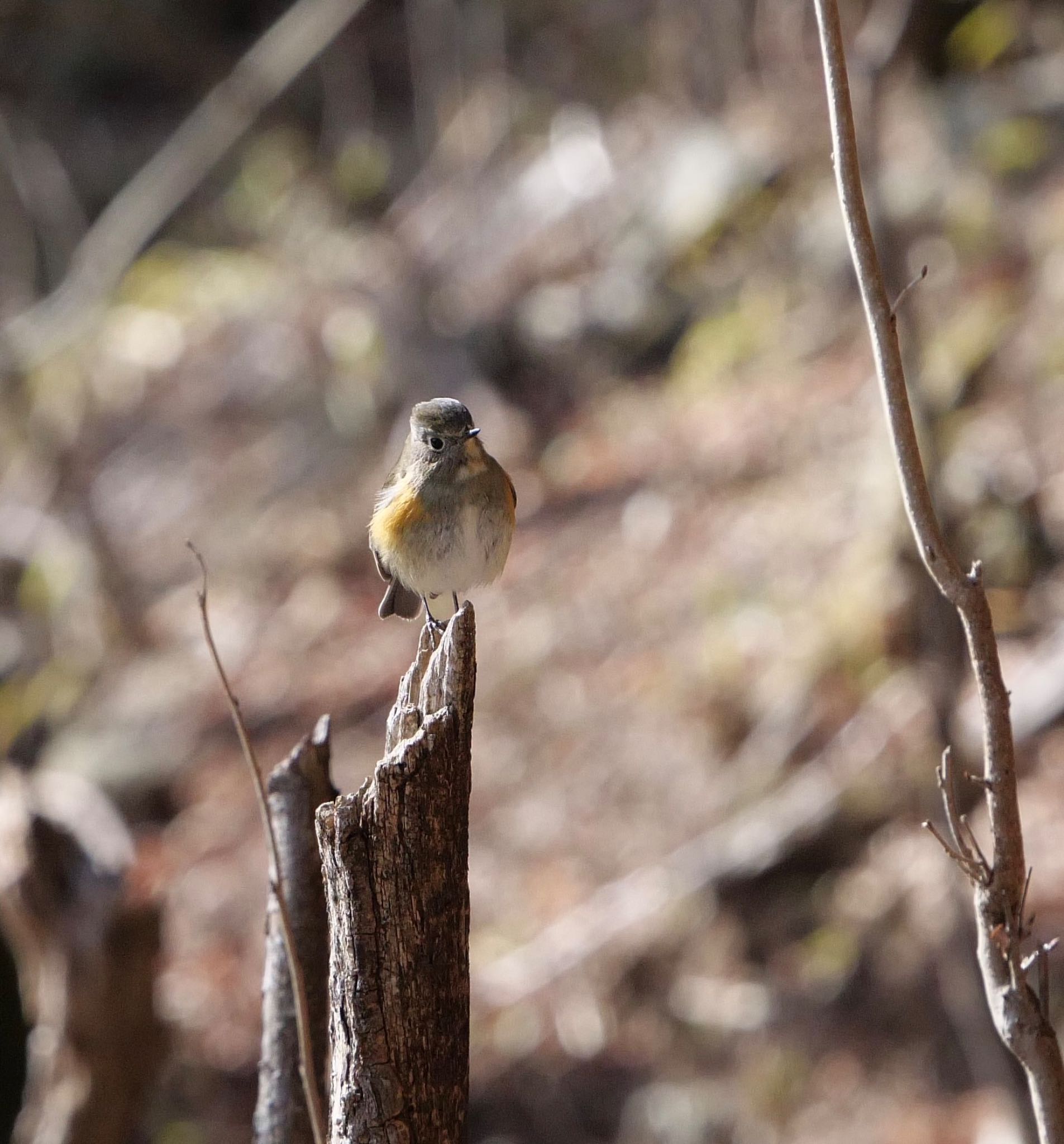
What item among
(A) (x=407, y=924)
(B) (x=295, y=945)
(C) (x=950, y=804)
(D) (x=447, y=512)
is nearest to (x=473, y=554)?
(D) (x=447, y=512)

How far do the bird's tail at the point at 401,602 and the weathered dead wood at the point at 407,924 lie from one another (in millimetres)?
1389

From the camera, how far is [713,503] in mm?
8398

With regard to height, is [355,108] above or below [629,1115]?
above

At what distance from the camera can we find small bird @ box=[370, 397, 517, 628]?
3.18 m

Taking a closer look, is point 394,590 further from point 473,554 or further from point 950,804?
point 950,804

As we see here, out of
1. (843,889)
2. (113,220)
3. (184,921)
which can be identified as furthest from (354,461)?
(843,889)

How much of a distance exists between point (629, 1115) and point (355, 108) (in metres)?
11.2

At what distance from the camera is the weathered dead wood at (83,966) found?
419cm

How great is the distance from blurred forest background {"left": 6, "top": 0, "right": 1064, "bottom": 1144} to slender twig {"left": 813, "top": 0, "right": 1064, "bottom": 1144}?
2.35m

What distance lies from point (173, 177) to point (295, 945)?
850 centimetres

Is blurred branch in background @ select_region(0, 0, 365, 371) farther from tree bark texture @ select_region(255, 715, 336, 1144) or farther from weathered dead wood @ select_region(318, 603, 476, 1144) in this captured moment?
weathered dead wood @ select_region(318, 603, 476, 1144)

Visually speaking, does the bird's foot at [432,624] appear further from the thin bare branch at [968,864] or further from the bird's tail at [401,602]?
the thin bare branch at [968,864]

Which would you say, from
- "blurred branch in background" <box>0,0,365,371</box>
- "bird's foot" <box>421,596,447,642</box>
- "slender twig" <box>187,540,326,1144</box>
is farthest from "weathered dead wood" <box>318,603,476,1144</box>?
"blurred branch in background" <box>0,0,365,371</box>

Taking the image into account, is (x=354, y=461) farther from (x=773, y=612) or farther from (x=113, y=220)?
(x=773, y=612)
